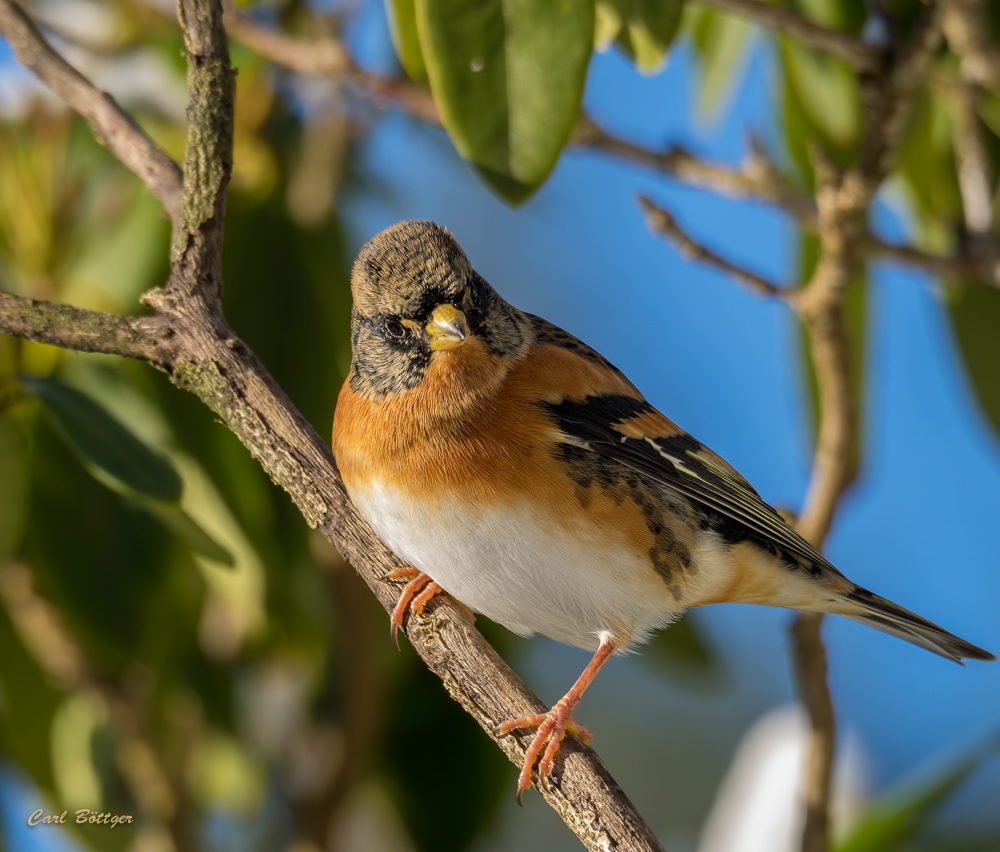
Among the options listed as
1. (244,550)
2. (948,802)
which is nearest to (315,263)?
(244,550)

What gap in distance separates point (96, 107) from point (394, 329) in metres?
0.64

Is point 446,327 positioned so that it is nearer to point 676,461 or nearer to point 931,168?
point 676,461

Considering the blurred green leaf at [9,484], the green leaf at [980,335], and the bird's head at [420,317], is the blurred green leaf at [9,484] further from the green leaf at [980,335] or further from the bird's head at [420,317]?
the green leaf at [980,335]

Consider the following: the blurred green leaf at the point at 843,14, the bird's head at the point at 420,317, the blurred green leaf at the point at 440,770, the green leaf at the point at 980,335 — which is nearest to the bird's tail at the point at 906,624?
the green leaf at the point at 980,335

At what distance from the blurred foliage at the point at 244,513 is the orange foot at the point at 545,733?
2.02 feet

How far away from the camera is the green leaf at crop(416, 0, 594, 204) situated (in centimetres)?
163

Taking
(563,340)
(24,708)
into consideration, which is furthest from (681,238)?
(24,708)

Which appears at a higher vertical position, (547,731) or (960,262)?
(960,262)

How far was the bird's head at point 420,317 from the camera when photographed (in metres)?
1.83

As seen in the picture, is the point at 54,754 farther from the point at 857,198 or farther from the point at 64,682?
the point at 857,198

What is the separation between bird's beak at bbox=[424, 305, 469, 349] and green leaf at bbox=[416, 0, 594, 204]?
0.94ft

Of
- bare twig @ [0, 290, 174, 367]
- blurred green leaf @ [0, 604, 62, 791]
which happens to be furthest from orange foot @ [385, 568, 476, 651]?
blurred green leaf @ [0, 604, 62, 791]

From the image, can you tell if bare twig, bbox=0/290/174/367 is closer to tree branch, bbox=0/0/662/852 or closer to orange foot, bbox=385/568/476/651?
tree branch, bbox=0/0/662/852

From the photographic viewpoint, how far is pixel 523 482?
178cm
